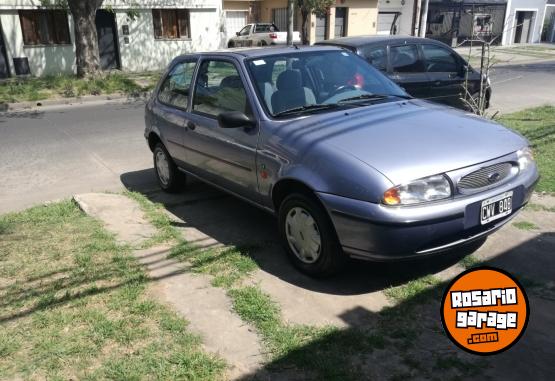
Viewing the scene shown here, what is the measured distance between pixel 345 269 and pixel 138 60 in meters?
18.7

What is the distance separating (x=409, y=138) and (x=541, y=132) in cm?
563

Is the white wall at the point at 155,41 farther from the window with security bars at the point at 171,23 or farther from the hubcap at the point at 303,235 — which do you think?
the hubcap at the point at 303,235

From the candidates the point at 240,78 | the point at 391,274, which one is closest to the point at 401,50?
the point at 240,78

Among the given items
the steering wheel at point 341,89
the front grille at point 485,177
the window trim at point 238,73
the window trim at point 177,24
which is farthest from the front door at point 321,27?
the front grille at point 485,177

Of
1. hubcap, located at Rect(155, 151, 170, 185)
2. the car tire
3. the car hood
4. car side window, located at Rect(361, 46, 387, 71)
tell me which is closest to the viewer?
the car hood

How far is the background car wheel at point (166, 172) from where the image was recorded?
5852 mm

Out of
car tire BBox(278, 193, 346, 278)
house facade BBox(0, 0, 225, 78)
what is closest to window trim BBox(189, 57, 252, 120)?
car tire BBox(278, 193, 346, 278)

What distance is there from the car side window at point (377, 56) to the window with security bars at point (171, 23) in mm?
15202

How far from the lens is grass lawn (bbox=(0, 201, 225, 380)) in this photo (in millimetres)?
2842

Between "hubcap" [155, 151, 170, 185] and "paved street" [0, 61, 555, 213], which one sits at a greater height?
"hubcap" [155, 151, 170, 185]

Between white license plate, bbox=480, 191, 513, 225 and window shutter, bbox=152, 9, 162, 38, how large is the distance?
19704 mm

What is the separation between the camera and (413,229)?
308cm

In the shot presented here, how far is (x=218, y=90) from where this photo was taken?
4742 millimetres

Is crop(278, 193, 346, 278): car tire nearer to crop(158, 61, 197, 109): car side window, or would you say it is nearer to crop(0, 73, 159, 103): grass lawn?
crop(158, 61, 197, 109): car side window
